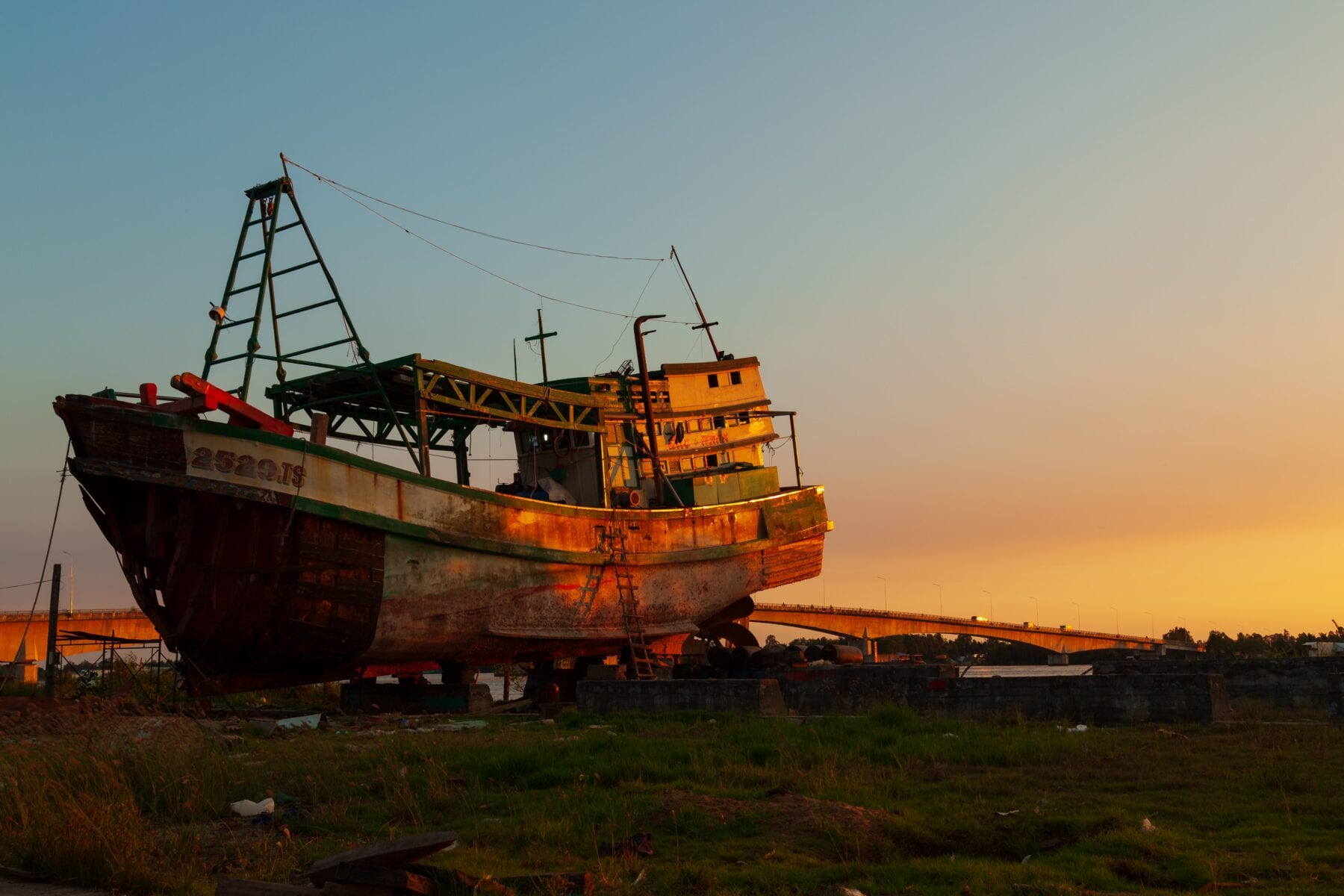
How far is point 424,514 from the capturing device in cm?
1970

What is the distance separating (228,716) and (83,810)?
11.5 meters

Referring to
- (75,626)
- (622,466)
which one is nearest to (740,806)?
(622,466)

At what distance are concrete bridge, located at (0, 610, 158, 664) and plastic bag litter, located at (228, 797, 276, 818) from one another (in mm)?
44953

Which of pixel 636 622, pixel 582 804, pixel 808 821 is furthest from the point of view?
pixel 636 622

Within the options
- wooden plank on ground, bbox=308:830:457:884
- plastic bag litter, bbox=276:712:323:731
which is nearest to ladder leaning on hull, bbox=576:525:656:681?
plastic bag litter, bbox=276:712:323:731

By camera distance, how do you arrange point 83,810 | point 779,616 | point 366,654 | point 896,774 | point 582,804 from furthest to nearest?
point 779,616, point 366,654, point 896,774, point 582,804, point 83,810

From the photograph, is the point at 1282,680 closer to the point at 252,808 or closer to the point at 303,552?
the point at 252,808

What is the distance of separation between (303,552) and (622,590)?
8062 millimetres

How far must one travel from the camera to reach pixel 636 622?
79.6 feet

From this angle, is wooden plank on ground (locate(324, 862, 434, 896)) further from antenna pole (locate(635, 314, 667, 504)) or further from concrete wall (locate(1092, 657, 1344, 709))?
antenna pole (locate(635, 314, 667, 504))

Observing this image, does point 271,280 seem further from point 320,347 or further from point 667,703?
point 667,703

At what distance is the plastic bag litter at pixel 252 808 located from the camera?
8.93 m

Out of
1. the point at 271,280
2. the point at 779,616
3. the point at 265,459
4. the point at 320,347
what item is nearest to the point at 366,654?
the point at 265,459

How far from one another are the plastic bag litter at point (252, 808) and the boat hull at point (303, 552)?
9138 mm
